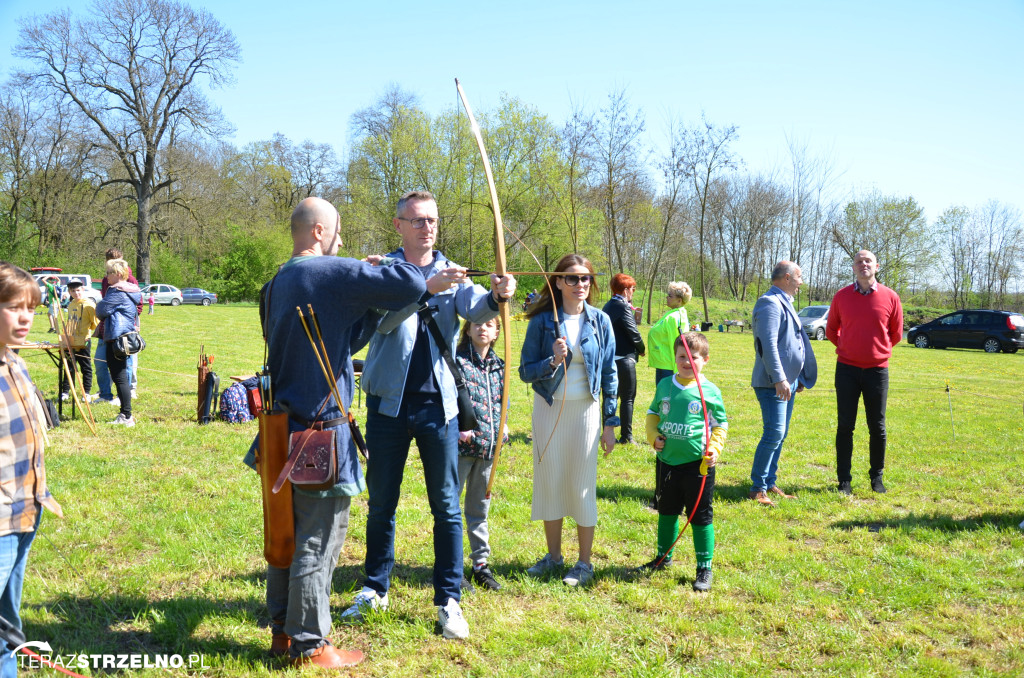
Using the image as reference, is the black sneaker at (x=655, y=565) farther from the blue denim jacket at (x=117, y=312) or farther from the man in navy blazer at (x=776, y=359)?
the blue denim jacket at (x=117, y=312)

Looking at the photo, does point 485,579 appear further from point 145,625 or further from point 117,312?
point 117,312

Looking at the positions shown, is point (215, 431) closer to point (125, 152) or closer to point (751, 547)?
point (751, 547)

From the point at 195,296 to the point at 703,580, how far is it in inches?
1746

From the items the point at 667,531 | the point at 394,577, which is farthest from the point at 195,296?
the point at 667,531

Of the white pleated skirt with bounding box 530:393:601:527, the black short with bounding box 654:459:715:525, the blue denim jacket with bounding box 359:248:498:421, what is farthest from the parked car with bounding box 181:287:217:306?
the blue denim jacket with bounding box 359:248:498:421

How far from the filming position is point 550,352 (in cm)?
409

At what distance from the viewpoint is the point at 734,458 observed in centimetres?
762

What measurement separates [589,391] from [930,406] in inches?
401

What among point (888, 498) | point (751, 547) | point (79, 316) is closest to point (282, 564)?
point (751, 547)

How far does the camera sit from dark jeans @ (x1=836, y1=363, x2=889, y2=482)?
20.4 ft

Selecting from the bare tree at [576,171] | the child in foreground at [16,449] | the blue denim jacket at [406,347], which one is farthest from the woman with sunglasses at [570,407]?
the bare tree at [576,171]

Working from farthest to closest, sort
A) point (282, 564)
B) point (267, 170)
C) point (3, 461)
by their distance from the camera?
A: 1. point (267, 170)
2. point (282, 564)
3. point (3, 461)

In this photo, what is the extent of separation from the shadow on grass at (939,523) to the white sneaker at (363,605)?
3.59 meters

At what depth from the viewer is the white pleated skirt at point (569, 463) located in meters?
4.11
